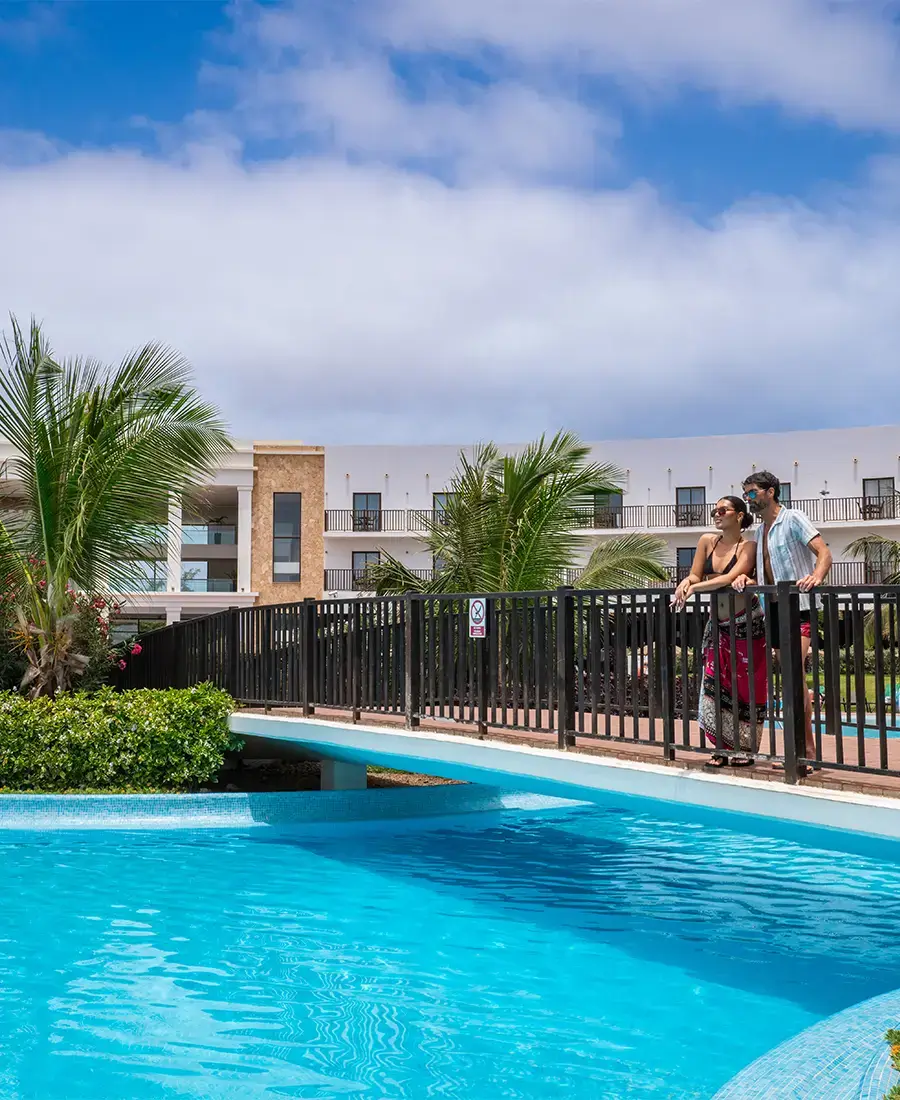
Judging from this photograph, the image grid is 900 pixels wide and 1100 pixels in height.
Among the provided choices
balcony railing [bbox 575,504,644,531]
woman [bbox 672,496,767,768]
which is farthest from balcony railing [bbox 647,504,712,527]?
woman [bbox 672,496,767,768]

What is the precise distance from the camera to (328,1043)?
5004 mm

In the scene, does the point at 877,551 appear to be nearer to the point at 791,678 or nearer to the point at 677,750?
the point at 677,750

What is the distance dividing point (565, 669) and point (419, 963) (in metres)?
2.11

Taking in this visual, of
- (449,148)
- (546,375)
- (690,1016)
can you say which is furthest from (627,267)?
(546,375)

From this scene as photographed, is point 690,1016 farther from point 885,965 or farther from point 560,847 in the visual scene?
point 560,847

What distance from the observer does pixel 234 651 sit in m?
12.3

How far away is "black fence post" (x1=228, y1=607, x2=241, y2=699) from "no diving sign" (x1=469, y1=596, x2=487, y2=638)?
4718 millimetres

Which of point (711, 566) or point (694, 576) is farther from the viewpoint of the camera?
point (711, 566)

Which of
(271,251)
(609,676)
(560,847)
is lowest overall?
(560,847)

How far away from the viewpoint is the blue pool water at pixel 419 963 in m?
4.70

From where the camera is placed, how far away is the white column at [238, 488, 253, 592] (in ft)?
122

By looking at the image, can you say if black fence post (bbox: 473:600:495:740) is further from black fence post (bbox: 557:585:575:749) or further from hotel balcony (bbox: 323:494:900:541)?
hotel balcony (bbox: 323:494:900:541)

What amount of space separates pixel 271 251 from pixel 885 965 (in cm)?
1503

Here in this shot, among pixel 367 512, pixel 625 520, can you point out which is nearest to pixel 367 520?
pixel 367 512
